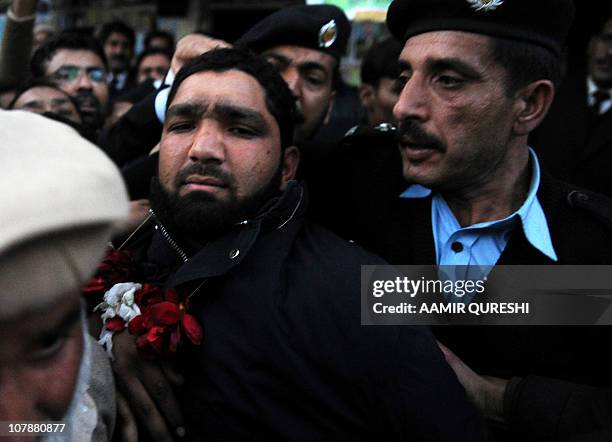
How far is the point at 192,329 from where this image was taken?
163 centimetres

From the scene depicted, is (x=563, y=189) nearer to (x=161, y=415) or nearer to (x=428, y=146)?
(x=428, y=146)

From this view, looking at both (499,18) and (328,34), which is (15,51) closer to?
(328,34)

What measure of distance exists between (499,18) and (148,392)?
1382 millimetres

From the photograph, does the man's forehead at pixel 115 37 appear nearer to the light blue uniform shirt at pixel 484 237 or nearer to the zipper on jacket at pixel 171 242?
the zipper on jacket at pixel 171 242

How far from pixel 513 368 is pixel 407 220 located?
20.7 inches

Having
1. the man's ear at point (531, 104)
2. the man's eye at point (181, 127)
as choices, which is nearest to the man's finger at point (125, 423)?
the man's eye at point (181, 127)

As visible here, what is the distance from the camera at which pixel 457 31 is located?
1.96 m

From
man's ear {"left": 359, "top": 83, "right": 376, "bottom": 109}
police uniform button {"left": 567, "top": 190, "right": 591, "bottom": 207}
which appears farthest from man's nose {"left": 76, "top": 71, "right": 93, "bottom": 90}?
police uniform button {"left": 567, "top": 190, "right": 591, "bottom": 207}

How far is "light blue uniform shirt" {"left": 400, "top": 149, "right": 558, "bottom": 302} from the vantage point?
1923 mm

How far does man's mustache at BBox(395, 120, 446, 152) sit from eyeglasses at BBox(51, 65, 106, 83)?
309 centimetres

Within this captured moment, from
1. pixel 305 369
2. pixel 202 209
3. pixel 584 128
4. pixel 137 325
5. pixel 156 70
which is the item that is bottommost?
pixel 305 369

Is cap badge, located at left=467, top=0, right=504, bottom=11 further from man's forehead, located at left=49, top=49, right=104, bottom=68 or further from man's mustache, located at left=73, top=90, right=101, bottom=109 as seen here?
man's forehead, located at left=49, top=49, right=104, bottom=68

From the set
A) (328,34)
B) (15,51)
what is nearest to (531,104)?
(328,34)

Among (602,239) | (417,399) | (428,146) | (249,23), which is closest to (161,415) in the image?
(417,399)
